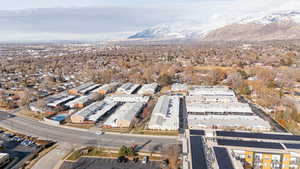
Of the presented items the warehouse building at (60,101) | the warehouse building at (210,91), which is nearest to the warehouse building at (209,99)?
the warehouse building at (210,91)

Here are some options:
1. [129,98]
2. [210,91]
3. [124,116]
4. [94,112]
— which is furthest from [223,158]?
[210,91]

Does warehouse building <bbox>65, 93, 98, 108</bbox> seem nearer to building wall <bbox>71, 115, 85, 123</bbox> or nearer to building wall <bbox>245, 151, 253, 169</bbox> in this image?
building wall <bbox>71, 115, 85, 123</bbox>

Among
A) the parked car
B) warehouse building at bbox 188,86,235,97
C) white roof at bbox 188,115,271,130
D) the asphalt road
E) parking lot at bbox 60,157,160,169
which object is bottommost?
parking lot at bbox 60,157,160,169

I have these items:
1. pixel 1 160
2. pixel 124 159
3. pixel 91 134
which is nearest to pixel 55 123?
pixel 91 134

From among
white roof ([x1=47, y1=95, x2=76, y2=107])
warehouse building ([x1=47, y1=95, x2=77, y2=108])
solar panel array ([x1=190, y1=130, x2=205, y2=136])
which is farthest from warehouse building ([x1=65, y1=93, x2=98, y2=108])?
solar panel array ([x1=190, y1=130, x2=205, y2=136])

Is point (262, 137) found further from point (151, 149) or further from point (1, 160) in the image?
point (1, 160)

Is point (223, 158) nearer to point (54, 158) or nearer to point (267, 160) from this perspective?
point (267, 160)

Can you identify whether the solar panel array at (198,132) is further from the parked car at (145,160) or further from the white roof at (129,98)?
the white roof at (129,98)
